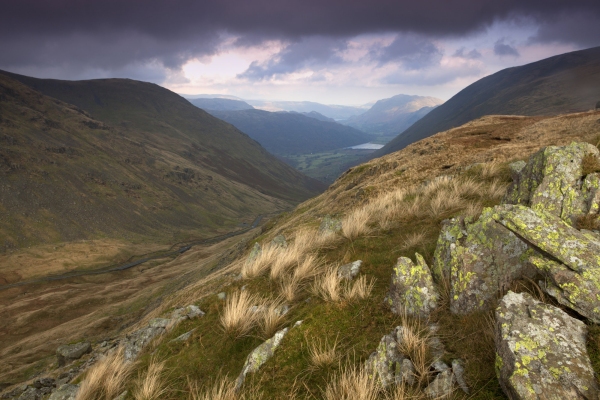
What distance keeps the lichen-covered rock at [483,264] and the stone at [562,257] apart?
192mm

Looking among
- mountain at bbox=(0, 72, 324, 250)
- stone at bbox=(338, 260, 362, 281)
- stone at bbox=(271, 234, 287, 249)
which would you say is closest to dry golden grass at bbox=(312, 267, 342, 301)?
stone at bbox=(338, 260, 362, 281)

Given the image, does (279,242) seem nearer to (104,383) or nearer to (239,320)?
(239,320)

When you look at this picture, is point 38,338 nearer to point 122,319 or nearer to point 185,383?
point 122,319

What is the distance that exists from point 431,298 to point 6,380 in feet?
180

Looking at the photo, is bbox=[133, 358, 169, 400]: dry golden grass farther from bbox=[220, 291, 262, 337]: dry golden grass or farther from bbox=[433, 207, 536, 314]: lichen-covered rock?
bbox=[433, 207, 536, 314]: lichen-covered rock

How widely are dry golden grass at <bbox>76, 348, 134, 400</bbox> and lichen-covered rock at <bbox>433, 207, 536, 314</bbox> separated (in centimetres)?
691

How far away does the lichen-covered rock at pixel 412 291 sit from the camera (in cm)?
525

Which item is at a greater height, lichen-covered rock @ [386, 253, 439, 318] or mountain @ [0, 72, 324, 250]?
lichen-covered rock @ [386, 253, 439, 318]

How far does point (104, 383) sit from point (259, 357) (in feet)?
12.6

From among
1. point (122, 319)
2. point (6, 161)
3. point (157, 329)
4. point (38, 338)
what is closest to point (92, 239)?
point (6, 161)

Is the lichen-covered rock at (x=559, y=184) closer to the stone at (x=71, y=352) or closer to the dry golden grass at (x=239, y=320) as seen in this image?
the dry golden grass at (x=239, y=320)

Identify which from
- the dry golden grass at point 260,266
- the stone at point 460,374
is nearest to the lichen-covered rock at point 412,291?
the stone at point 460,374

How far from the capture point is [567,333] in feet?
11.5

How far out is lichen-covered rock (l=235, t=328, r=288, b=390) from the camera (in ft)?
17.0
